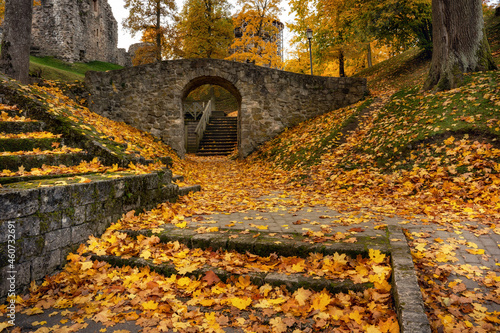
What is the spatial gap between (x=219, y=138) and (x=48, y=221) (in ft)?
48.5

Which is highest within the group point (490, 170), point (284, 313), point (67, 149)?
point (67, 149)

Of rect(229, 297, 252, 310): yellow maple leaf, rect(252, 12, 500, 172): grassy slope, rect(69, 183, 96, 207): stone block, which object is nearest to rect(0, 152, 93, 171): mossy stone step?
rect(69, 183, 96, 207): stone block

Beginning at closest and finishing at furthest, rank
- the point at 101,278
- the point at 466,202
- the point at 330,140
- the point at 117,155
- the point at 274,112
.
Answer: the point at 101,278 < the point at 466,202 < the point at 117,155 < the point at 330,140 < the point at 274,112

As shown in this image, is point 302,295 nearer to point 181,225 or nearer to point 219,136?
point 181,225

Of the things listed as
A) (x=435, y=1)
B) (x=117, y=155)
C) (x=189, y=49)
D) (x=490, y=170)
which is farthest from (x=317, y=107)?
(x=189, y=49)

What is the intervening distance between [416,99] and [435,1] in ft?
8.36

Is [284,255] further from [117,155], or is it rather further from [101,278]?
[117,155]

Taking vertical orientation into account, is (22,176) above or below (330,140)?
below

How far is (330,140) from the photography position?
8648 millimetres

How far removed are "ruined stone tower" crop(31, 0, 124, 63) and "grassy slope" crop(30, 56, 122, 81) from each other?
63cm

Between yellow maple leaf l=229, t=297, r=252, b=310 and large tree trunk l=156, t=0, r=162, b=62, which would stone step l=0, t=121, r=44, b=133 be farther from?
large tree trunk l=156, t=0, r=162, b=62

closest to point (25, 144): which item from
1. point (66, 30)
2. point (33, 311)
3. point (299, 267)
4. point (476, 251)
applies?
point (33, 311)

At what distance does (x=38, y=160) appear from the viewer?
4125 millimetres

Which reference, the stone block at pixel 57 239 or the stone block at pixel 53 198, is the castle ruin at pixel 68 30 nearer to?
the stone block at pixel 53 198
